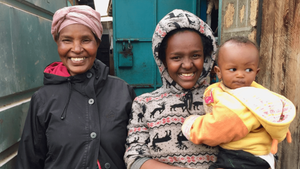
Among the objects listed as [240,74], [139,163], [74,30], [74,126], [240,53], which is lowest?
[139,163]

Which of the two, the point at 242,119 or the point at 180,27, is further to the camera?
the point at 180,27

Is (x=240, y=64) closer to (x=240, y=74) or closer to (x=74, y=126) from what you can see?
(x=240, y=74)

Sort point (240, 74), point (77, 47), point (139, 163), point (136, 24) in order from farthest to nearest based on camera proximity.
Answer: point (136, 24) < point (77, 47) < point (139, 163) < point (240, 74)

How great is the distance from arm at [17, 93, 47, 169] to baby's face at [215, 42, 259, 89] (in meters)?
1.27

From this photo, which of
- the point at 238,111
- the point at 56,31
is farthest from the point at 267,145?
the point at 56,31

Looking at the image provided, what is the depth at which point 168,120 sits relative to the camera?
1.48 metres

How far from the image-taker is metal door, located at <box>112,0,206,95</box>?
491 cm

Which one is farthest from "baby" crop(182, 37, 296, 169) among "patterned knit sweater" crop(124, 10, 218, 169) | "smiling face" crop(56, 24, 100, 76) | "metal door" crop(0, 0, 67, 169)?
"metal door" crop(0, 0, 67, 169)

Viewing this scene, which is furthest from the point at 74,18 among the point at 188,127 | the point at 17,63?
the point at 188,127

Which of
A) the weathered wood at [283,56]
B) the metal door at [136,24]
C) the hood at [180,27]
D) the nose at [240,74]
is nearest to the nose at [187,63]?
the hood at [180,27]

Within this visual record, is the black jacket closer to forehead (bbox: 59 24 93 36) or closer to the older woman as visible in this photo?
the older woman

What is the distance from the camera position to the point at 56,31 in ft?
5.47

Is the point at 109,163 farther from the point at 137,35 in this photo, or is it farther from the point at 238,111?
the point at 137,35

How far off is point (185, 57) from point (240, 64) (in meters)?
0.34
